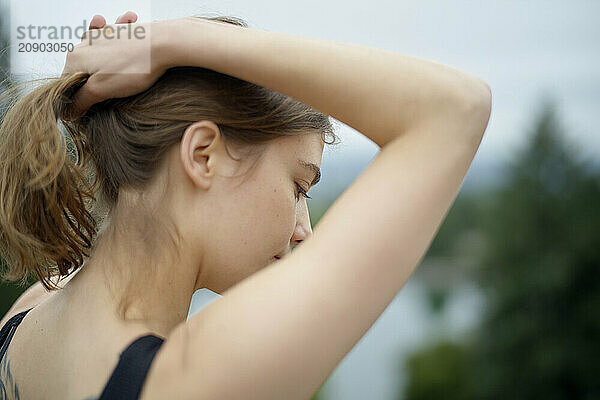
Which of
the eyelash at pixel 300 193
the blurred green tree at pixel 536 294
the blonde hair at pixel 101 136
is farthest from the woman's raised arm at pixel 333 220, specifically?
the blurred green tree at pixel 536 294

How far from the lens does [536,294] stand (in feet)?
27.4

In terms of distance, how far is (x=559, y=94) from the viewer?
940 centimetres

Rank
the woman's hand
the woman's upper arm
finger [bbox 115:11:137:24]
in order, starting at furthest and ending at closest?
1. finger [bbox 115:11:137:24]
2. the woman's hand
3. the woman's upper arm

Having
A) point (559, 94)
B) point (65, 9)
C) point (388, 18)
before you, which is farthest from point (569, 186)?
point (65, 9)

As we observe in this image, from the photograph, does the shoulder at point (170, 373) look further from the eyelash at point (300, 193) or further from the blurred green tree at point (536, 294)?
the blurred green tree at point (536, 294)

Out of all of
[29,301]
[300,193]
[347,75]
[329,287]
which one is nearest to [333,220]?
[329,287]

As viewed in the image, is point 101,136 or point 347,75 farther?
point 101,136

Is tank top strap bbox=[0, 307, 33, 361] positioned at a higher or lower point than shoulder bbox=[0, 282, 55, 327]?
higher

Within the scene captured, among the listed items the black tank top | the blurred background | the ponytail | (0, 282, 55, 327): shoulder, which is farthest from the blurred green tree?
the black tank top

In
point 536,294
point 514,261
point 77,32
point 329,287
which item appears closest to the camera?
→ point 329,287

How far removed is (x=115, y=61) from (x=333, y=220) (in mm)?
410

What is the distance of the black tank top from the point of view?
0.84 m

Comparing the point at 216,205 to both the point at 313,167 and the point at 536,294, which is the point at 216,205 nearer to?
the point at 313,167

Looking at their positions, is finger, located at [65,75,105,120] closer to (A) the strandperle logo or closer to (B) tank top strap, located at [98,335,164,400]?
(A) the strandperle logo
